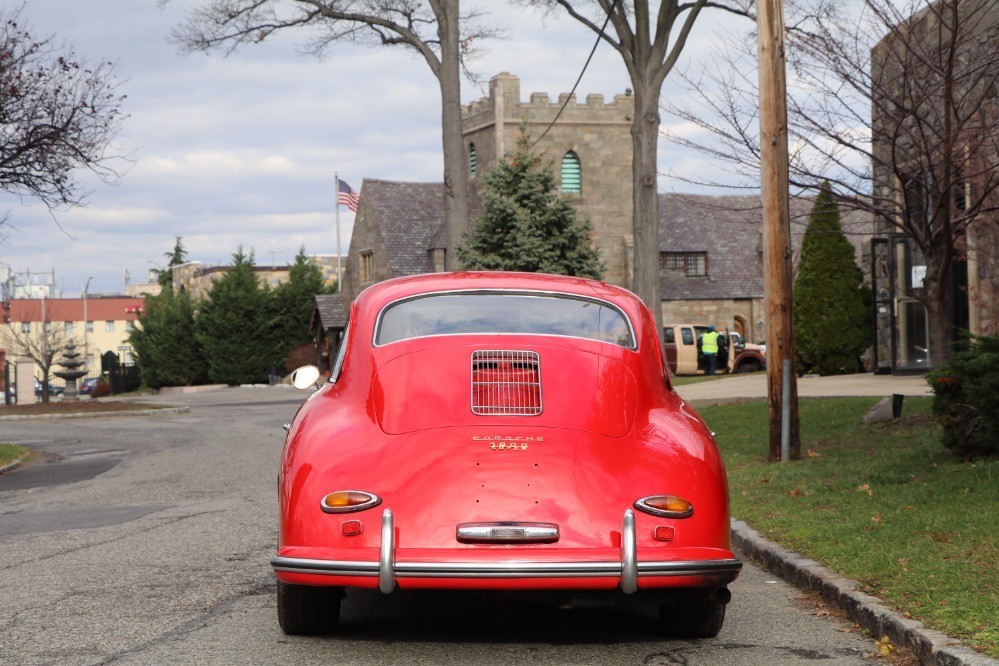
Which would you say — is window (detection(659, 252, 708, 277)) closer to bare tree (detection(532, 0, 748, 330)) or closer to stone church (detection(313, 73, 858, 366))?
stone church (detection(313, 73, 858, 366))

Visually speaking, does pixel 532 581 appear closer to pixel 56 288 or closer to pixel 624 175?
pixel 624 175

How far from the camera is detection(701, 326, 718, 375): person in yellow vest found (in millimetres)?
38281

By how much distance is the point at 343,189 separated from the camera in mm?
58312

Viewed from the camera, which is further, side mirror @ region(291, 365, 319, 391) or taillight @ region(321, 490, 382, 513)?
side mirror @ region(291, 365, 319, 391)

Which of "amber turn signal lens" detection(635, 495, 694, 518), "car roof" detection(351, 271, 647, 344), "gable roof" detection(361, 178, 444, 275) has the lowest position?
"amber turn signal lens" detection(635, 495, 694, 518)

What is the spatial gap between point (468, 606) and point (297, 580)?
1.53 meters

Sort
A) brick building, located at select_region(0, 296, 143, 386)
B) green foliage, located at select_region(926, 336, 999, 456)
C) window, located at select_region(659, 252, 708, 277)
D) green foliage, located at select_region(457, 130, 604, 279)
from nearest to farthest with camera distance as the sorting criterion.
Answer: green foliage, located at select_region(926, 336, 999, 456) < green foliage, located at select_region(457, 130, 604, 279) < window, located at select_region(659, 252, 708, 277) < brick building, located at select_region(0, 296, 143, 386)

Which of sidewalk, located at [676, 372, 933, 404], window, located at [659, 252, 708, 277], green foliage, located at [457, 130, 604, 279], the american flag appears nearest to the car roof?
sidewalk, located at [676, 372, 933, 404]

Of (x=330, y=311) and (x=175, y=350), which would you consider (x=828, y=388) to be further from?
(x=175, y=350)

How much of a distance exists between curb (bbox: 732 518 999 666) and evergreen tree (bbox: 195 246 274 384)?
4799cm

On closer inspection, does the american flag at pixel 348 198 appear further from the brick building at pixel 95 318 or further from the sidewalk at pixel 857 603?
the brick building at pixel 95 318

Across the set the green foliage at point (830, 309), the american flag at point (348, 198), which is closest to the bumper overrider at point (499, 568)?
the green foliage at point (830, 309)

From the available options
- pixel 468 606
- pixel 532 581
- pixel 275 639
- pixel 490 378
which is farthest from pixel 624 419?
pixel 275 639

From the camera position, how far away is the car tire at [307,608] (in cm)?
559
